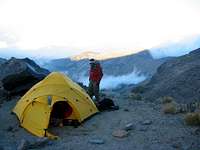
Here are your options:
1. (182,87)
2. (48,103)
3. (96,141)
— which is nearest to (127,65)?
(182,87)

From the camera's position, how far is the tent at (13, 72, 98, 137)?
655 inches

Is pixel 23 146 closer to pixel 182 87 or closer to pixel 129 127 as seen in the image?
pixel 129 127

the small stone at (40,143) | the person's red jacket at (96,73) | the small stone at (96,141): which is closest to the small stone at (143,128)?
the small stone at (96,141)

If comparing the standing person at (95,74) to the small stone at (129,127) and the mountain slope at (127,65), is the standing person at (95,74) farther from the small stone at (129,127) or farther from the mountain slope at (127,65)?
the mountain slope at (127,65)

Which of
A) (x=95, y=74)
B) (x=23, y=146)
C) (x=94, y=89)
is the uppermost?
(x=95, y=74)

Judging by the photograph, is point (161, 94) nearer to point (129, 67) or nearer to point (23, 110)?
point (23, 110)

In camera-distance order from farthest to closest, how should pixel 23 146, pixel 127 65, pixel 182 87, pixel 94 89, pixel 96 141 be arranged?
pixel 127 65
pixel 182 87
pixel 94 89
pixel 96 141
pixel 23 146

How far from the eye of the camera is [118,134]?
1498 centimetres

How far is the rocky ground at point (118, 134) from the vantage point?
13797mm

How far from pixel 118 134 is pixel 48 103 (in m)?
3.34

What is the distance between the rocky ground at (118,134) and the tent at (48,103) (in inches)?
14.0

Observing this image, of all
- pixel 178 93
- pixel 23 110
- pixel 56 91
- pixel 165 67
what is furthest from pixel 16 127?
pixel 165 67

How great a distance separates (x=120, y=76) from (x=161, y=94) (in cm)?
13906

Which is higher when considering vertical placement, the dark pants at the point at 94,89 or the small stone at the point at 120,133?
the dark pants at the point at 94,89
